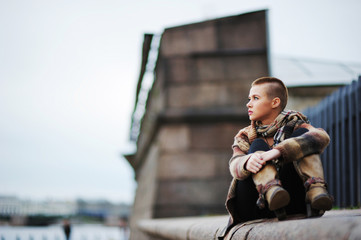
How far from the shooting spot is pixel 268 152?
188 cm

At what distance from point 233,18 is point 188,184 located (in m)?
3.00

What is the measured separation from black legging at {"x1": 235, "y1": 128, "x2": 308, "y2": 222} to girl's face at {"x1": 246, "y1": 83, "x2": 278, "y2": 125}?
133 millimetres

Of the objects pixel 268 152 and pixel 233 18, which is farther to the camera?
pixel 233 18

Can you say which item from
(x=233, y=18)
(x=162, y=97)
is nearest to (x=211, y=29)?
(x=233, y=18)

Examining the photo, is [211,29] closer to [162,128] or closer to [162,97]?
[162,97]

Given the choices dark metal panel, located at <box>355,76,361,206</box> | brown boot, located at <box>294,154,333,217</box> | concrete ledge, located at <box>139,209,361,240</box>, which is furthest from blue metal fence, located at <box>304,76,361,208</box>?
brown boot, located at <box>294,154,333,217</box>

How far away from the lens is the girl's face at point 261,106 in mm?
2086

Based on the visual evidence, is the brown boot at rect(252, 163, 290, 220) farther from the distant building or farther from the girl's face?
the distant building

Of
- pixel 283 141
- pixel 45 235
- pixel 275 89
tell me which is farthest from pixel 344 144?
pixel 45 235

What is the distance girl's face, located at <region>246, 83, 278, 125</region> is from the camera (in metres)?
2.09

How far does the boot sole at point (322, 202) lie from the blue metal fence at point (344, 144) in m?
3.05

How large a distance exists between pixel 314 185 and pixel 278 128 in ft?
1.19

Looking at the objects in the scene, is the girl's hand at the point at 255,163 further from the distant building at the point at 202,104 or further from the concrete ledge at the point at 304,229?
the distant building at the point at 202,104

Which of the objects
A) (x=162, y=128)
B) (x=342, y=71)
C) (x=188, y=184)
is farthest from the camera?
(x=342, y=71)
